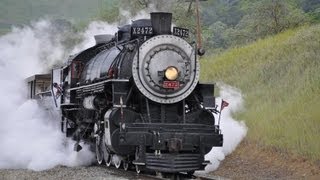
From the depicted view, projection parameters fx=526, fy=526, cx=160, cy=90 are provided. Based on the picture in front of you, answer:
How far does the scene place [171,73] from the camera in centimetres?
1030

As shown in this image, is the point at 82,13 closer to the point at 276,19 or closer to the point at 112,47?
the point at 276,19

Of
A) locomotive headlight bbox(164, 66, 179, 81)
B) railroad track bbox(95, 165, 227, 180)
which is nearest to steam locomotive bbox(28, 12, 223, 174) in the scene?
locomotive headlight bbox(164, 66, 179, 81)

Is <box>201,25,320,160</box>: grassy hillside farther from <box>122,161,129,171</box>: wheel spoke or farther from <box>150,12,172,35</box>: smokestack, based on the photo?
<box>150,12,172,35</box>: smokestack

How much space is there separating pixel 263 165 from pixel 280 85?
16.1 ft

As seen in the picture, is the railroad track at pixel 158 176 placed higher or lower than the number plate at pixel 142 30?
lower

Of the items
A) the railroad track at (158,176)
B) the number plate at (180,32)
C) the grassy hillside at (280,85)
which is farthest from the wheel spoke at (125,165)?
the grassy hillside at (280,85)

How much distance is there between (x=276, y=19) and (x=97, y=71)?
19835 mm

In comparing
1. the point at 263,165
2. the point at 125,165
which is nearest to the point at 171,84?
the point at 125,165

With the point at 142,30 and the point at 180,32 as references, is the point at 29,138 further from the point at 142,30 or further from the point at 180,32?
the point at 180,32

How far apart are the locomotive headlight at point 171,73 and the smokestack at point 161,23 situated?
869 mm

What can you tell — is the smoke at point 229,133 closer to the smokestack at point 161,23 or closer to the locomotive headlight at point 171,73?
the locomotive headlight at point 171,73

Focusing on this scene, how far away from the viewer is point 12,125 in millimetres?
14180

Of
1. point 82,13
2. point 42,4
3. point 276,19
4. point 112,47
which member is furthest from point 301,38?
point 42,4

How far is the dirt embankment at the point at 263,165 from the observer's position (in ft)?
35.7
